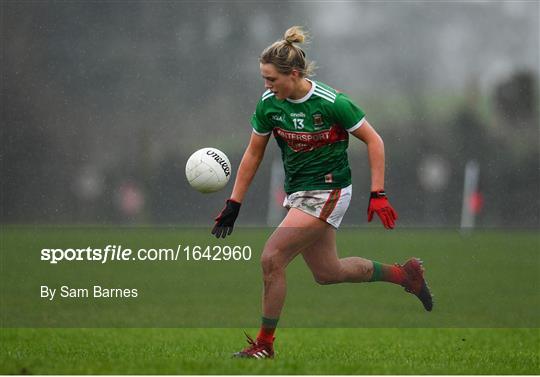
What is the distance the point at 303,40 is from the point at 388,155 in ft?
66.8

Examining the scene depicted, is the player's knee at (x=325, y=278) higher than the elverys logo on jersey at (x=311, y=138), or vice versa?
the elverys logo on jersey at (x=311, y=138)

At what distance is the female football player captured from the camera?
19.9 ft

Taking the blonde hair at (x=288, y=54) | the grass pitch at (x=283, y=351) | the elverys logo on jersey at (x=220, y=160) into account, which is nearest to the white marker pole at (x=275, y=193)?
the grass pitch at (x=283, y=351)

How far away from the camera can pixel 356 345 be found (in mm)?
8070

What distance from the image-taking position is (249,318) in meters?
10.8

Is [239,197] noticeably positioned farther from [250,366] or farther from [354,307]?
[354,307]

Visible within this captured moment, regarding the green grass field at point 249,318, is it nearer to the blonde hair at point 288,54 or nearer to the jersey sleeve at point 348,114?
the jersey sleeve at point 348,114

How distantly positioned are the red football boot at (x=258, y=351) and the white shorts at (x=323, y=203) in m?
0.91

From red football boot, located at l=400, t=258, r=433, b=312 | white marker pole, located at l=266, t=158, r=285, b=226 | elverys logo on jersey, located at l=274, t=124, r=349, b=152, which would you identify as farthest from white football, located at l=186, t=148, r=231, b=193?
white marker pole, located at l=266, t=158, r=285, b=226

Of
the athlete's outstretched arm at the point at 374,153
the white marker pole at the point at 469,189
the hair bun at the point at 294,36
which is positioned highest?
the hair bun at the point at 294,36

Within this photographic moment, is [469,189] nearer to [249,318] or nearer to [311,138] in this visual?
[249,318]

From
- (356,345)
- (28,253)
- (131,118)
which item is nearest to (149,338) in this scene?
(356,345)

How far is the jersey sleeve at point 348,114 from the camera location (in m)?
6.11

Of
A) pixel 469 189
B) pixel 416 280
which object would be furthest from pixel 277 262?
pixel 469 189
